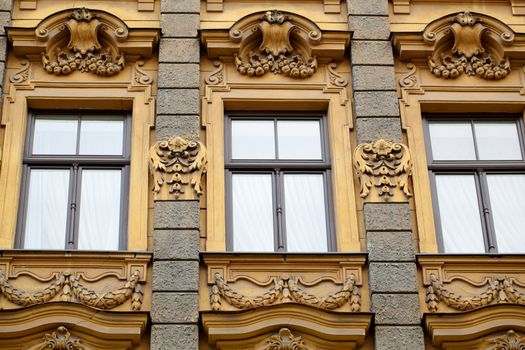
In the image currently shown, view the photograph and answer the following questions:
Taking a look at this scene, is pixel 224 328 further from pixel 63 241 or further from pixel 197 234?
pixel 63 241

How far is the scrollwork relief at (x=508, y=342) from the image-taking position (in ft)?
42.2

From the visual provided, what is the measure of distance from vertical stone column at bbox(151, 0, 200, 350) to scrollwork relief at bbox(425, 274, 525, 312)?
9.37 ft

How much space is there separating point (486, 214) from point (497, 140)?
126 centimetres

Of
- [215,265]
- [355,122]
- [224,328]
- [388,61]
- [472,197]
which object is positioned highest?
[388,61]

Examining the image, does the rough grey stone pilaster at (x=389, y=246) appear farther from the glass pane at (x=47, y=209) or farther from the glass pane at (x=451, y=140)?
the glass pane at (x=47, y=209)

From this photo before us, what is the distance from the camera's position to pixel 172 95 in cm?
1483

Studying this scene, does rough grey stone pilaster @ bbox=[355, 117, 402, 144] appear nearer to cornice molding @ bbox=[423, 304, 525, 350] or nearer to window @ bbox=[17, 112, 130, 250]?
cornice molding @ bbox=[423, 304, 525, 350]

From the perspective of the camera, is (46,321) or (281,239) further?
(281,239)

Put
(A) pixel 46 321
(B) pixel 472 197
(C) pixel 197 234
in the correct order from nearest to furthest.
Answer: (A) pixel 46 321, (C) pixel 197 234, (B) pixel 472 197

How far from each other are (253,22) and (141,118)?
2.14 m

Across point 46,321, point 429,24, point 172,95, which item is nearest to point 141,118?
point 172,95

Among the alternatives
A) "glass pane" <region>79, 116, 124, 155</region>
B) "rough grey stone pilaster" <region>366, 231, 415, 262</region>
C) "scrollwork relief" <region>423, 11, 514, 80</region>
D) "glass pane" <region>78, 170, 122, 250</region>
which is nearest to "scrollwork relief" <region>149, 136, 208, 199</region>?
"glass pane" <region>78, 170, 122, 250</region>

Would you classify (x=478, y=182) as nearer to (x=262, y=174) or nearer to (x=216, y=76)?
(x=262, y=174)

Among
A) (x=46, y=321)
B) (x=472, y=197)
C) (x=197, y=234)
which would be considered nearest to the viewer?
(x=46, y=321)
